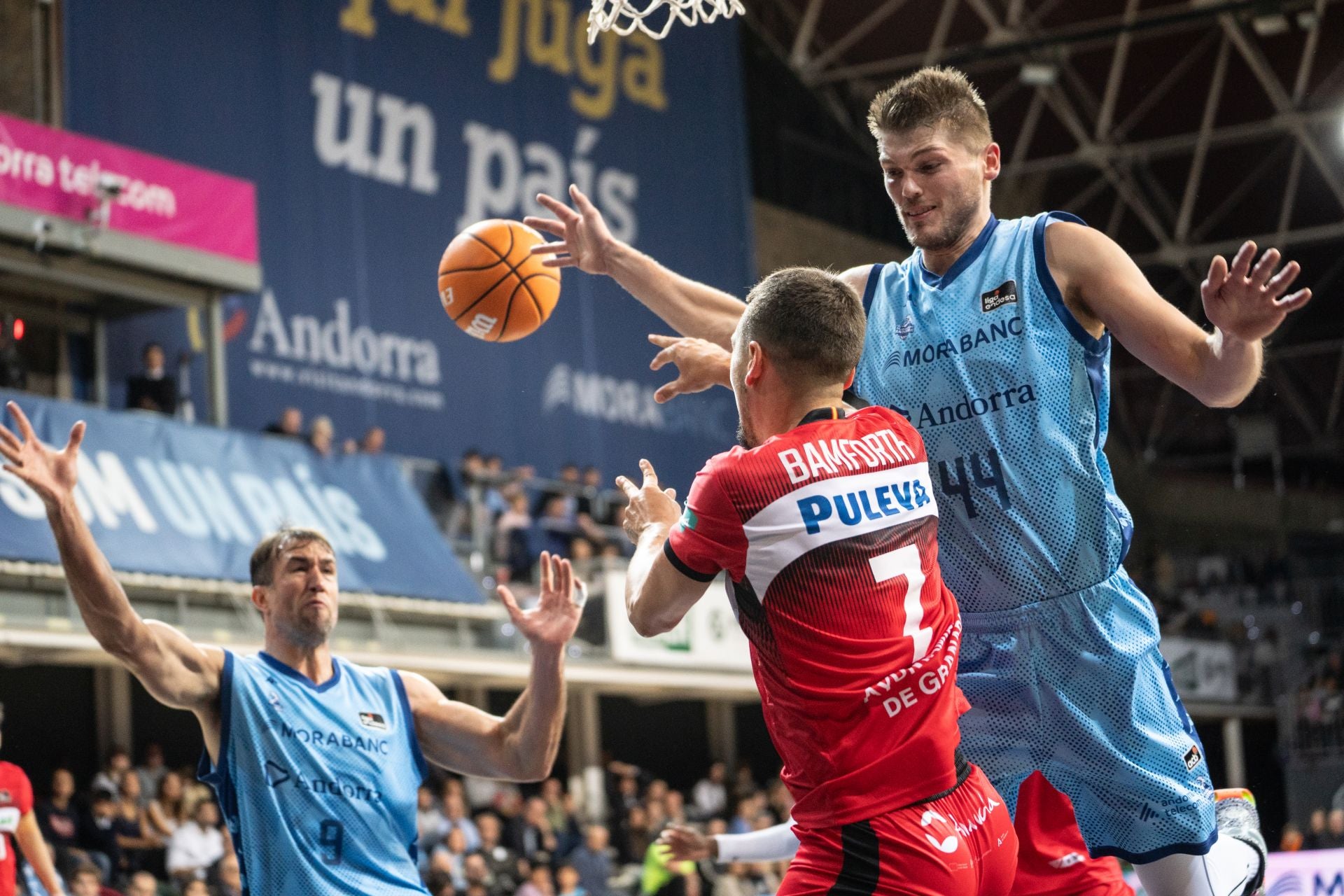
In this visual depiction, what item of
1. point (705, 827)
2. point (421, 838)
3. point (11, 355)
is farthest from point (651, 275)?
point (705, 827)

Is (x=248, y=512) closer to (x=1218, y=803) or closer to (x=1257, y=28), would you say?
(x=1218, y=803)

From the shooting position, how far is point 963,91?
430cm

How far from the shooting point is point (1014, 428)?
4.21 metres

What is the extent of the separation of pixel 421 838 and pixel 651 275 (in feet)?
40.3

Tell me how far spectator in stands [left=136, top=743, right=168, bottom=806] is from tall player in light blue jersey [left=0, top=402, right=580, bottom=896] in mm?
10353

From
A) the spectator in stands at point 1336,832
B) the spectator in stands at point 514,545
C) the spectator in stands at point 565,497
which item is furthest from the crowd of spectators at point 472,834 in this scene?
the spectator in stands at point 1336,832

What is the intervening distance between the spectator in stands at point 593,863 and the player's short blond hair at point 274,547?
1170 cm

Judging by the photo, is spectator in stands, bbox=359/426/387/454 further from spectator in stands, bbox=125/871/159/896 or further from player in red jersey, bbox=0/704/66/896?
player in red jersey, bbox=0/704/66/896

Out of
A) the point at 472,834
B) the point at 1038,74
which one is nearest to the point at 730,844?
the point at 472,834

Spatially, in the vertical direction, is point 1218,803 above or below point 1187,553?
below

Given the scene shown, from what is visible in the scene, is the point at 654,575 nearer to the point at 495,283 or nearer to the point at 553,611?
the point at 553,611

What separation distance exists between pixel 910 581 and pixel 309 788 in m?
2.48

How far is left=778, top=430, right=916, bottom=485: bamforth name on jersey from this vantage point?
3.59 meters

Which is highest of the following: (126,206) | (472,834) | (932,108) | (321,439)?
(126,206)
